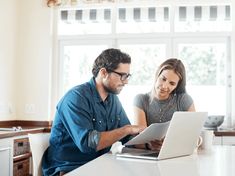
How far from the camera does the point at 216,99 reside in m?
3.93

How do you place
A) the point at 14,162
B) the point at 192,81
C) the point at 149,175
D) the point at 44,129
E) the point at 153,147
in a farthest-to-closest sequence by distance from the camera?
the point at 192,81 → the point at 44,129 → the point at 14,162 → the point at 153,147 → the point at 149,175

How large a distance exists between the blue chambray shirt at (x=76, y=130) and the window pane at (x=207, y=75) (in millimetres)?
2211

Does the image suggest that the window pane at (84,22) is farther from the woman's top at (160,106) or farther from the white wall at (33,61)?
the woman's top at (160,106)

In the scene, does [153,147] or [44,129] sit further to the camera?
[44,129]

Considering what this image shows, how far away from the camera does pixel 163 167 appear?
141 cm

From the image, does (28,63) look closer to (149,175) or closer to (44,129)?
(44,129)

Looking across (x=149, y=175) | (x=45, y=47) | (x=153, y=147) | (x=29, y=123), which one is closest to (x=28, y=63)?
(x=45, y=47)

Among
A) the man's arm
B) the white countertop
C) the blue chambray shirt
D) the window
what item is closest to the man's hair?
the blue chambray shirt

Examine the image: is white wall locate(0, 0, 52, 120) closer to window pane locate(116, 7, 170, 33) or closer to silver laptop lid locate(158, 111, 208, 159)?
window pane locate(116, 7, 170, 33)

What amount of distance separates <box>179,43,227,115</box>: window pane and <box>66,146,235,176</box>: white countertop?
222cm

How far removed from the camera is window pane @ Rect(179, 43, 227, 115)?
12.9ft

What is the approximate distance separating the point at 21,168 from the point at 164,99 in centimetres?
171

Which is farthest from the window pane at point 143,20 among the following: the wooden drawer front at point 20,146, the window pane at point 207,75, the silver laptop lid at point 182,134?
the silver laptop lid at point 182,134

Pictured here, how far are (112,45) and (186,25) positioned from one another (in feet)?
2.81
